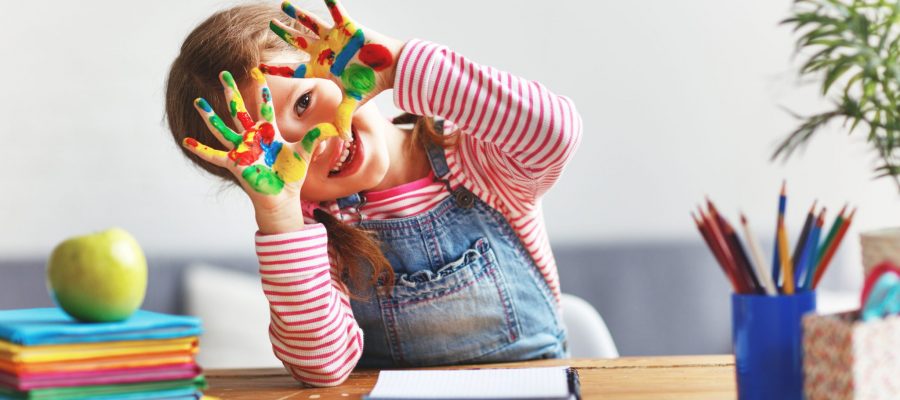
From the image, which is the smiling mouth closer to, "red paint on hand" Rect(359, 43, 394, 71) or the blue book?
"red paint on hand" Rect(359, 43, 394, 71)

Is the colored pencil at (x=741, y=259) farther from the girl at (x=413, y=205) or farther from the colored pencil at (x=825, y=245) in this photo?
the girl at (x=413, y=205)

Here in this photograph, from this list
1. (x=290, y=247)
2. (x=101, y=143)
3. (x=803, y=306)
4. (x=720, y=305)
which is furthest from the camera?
(x=720, y=305)

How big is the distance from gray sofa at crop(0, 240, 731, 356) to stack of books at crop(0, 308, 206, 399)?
3.93 ft

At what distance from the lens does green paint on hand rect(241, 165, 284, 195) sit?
0.85 metres

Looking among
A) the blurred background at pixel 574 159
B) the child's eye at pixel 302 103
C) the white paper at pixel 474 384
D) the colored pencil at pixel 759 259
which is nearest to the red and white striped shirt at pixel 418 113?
the white paper at pixel 474 384

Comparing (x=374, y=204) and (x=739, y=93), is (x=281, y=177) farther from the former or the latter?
(x=739, y=93)

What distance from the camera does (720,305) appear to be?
1951 millimetres

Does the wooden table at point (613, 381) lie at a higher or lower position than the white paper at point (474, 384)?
lower

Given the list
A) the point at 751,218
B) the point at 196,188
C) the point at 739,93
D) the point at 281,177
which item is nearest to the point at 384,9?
the point at 196,188

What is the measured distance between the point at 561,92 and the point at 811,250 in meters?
1.31

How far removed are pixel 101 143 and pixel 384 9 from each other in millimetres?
629

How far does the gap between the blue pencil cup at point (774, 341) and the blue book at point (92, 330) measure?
0.40m

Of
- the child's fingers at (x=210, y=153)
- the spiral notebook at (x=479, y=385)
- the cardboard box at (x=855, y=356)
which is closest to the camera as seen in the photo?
the cardboard box at (x=855, y=356)

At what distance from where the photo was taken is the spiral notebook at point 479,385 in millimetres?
703
